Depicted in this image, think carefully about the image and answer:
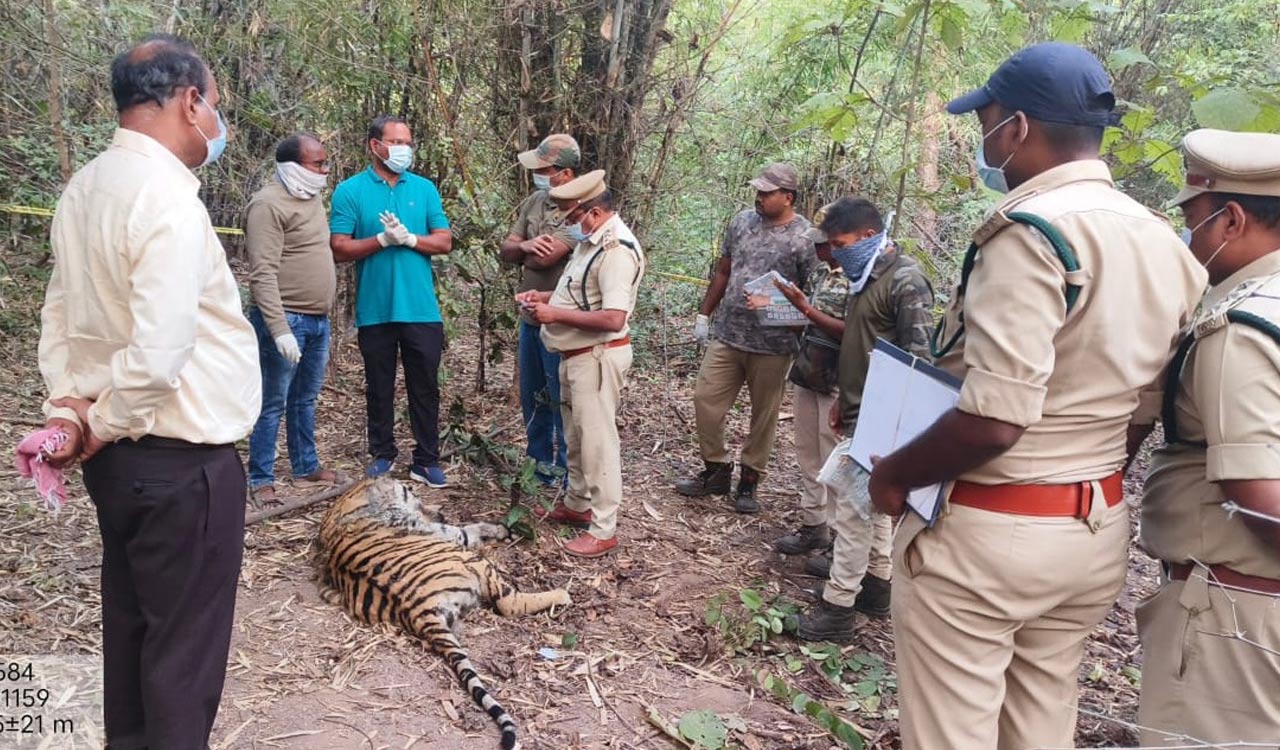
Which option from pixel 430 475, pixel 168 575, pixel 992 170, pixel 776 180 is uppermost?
pixel 776 180

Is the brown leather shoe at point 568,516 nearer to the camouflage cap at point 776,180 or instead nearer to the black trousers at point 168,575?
the camouflage cap at point 776,180

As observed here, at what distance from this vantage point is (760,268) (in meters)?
5.30

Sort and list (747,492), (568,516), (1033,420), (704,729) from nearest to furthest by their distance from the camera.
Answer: (1033,420) < (704,729) < (568,516) < (747,492)

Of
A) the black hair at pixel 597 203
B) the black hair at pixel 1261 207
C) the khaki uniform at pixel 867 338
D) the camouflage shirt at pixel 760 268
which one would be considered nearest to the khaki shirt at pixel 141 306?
the black hair at pixel 597 203

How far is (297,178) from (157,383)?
302 cm

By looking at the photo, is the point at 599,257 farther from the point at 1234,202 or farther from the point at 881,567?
the point at 1234,202

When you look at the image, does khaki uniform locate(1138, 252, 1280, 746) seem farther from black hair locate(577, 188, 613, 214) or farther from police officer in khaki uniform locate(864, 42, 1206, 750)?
black hair locate(577, 188, 613, 214)

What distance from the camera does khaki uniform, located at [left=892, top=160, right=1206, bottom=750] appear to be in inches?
73.3

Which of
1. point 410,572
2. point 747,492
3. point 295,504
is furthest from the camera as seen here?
point 747,492

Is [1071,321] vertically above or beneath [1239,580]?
above

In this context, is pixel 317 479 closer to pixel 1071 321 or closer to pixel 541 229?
pixel 541 229

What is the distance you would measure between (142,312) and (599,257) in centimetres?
257

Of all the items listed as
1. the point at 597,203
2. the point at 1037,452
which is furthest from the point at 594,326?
the point at 1037,452

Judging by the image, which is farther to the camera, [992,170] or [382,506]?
[382,506]
